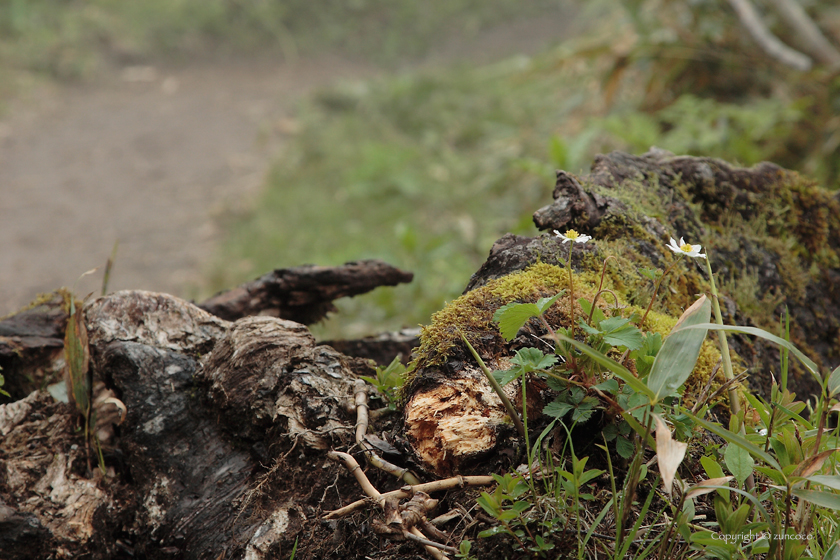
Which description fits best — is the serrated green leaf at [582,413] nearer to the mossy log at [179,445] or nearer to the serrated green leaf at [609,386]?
the serrated green leaf at [609,386]

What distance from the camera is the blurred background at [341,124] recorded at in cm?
470

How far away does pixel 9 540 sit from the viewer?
54.3 inches

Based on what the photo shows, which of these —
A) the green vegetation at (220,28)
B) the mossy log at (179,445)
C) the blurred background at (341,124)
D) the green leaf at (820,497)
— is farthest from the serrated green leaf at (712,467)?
the green vegetation at (220,28)

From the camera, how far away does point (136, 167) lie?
7.52 metres

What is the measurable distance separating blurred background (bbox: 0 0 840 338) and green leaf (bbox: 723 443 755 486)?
7.37ft

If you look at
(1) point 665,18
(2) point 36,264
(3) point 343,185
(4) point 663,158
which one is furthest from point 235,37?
(4) point 663,158

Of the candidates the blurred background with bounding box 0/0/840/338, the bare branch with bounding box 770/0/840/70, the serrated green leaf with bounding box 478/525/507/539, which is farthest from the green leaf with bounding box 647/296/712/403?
the bare branch with bounding box 770/0/840/70

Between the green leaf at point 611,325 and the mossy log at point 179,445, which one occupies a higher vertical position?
the green leaf at point 611,325

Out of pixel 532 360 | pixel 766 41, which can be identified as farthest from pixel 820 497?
pixel 766 41

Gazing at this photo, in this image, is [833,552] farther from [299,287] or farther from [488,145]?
[488,145]

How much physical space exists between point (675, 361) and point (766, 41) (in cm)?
461

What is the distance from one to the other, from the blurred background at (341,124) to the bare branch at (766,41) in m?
0.02

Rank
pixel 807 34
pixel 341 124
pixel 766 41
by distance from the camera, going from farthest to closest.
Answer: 1. pixel 341 124
2. pixel 807 34
3. pixel 766 41

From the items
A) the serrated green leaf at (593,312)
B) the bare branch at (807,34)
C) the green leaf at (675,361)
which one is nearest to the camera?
the green leaf at (675,361)
